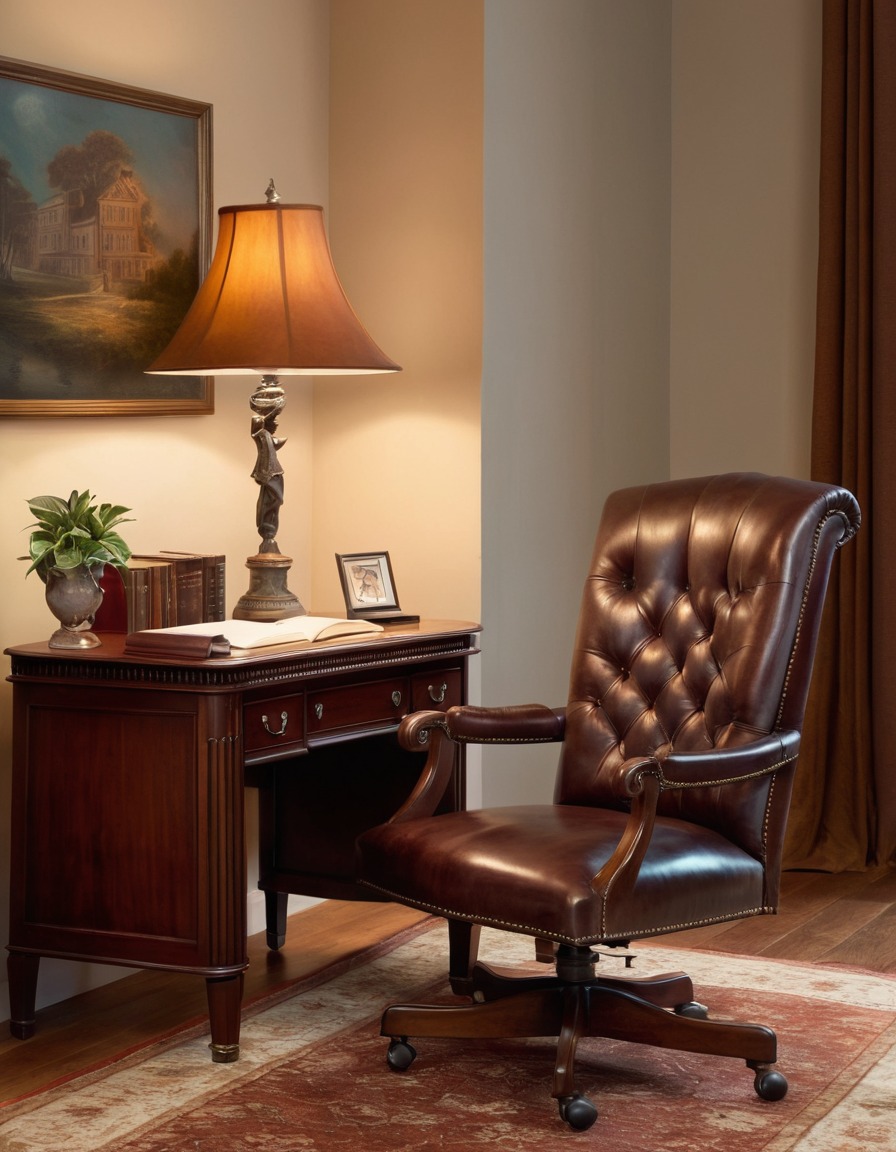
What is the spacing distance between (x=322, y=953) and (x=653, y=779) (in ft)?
4.47

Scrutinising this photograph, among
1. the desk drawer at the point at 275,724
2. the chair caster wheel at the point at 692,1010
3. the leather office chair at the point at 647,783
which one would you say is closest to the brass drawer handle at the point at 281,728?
the desk drawer at the point at 275,724

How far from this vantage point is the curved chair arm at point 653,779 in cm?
245

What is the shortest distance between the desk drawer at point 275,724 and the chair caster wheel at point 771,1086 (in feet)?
3.49

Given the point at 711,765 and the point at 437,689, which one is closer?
the point at 711,765

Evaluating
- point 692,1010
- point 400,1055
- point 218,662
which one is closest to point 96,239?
point 218,662

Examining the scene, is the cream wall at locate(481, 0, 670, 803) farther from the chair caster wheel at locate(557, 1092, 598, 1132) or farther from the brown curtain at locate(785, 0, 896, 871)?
the chair caster wheel at locate(557, 1092, 598, 1132)

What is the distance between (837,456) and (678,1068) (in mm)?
2188

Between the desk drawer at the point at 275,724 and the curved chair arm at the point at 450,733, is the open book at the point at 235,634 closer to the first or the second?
the desk drawer at the point at 275,724

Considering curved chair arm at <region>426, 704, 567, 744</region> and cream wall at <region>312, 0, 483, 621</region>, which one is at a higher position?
cream wall at <region>312, 0, 483, 621</region>

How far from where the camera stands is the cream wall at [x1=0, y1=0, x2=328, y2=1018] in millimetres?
3146

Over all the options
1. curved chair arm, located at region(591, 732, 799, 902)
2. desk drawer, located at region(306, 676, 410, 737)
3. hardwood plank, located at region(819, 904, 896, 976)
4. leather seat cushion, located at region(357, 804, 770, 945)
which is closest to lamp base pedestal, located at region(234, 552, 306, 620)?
desk drawer, located at region(306, 676, 410, 737)

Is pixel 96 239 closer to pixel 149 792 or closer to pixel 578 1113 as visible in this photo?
pixel 149 792

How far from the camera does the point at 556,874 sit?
8.07 feet

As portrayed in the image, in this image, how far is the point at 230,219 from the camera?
3.19m
